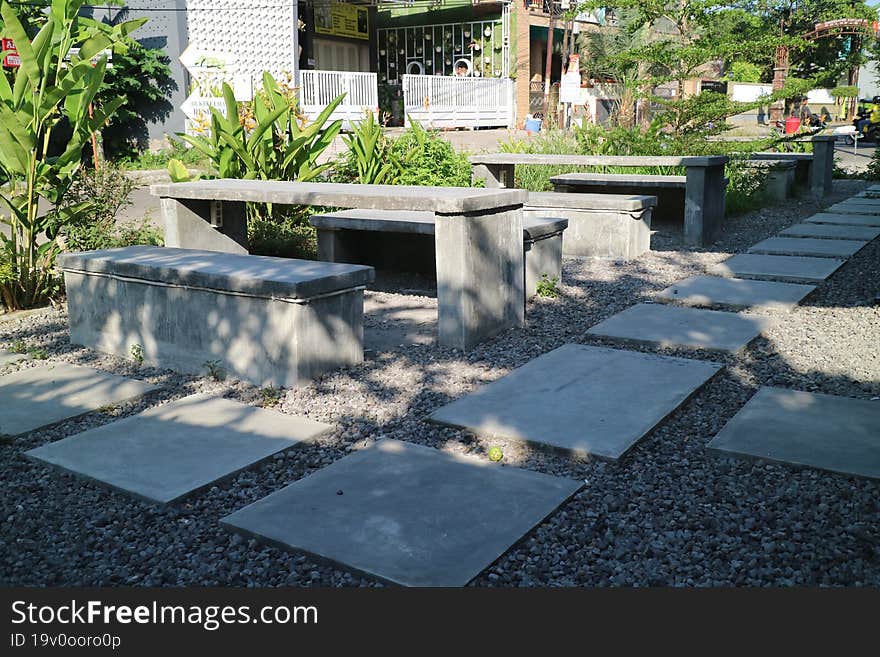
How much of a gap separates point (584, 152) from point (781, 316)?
7.45 meters

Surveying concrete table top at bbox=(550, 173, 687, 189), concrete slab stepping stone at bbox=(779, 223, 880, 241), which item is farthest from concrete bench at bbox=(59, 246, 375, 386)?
concrete slab stepping stone at bbox=(779, 223, 880, 241)

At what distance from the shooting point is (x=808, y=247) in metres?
8.74

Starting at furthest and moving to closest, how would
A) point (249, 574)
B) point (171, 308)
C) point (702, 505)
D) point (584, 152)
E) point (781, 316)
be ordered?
point (584, 152), point (781, 316), point (171, 308), point (702, 505), point (249, 574)

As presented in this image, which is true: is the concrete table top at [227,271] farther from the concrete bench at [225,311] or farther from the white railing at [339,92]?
the white railing at [339,92]

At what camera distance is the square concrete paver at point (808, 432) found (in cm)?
356

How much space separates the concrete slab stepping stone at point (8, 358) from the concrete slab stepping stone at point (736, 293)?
4.41m

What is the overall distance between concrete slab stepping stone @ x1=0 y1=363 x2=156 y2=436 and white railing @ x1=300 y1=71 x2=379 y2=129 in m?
16.7

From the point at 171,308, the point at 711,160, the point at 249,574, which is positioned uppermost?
the point at 711,160

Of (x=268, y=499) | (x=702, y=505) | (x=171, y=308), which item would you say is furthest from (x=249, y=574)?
(x=171, y=308)

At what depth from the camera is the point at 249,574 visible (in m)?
2.85

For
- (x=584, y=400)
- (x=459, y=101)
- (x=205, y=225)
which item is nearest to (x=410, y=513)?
(x=584, y=400)

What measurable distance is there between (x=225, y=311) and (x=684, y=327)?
2.89 m

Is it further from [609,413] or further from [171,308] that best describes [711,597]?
[171,308]

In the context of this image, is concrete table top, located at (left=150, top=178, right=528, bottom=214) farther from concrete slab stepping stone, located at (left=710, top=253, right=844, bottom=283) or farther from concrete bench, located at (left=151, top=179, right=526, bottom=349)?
concrete slab stepping stone, located at (left=710, top=253, right=844, bottom=283)
